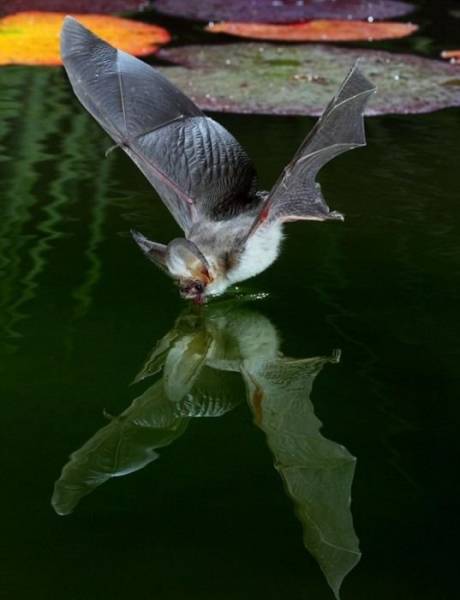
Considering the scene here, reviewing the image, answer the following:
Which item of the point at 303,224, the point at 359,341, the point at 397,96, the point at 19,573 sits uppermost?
the point at 19,573

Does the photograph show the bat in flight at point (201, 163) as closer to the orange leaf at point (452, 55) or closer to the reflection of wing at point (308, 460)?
the reflection of wing at point (308, 460)

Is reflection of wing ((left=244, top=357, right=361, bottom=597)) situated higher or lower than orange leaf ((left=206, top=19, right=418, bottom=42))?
higher

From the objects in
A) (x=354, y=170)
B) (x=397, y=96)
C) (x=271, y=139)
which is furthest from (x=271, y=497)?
(x=397, y=96)

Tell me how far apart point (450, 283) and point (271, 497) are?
2.04ft

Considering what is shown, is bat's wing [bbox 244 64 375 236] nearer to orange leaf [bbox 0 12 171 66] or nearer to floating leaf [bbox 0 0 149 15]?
orange leaf [bbox 0 12 171 66]

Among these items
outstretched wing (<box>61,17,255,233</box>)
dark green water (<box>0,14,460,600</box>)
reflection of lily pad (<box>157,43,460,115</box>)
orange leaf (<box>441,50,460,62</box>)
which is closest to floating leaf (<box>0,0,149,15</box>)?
reflection of lily pad (<box>157,43,460,115</box>)

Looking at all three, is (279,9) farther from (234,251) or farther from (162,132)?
(234,251)

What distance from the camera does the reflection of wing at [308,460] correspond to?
1131 millimetres

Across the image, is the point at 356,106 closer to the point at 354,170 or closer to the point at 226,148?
the point at 226,148

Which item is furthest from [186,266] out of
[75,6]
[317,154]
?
[75,6]

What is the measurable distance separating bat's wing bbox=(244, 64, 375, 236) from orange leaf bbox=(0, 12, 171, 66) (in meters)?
1.59

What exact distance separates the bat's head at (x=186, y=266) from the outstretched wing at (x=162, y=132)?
11 centimetres

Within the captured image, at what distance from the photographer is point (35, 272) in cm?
176

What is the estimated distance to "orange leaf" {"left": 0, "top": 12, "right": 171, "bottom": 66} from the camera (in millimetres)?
3111
